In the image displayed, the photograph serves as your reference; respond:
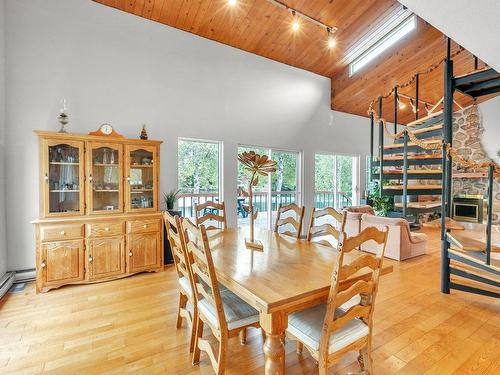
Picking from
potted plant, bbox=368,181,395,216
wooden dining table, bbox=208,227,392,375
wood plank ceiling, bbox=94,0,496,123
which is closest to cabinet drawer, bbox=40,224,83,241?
wooden dining table, bbox=208,227,392,375

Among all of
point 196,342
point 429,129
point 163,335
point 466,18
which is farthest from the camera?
point 429,129

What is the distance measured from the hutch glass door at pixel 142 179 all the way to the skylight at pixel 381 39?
440cm

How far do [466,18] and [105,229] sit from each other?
383 cm

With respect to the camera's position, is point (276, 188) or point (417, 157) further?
point (276, 188)

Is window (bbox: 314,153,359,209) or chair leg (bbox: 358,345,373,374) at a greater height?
window (bbox: 314,153,359,209)

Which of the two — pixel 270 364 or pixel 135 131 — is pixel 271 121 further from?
pixel 270 364

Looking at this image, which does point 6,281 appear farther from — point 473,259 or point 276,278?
point 473,259

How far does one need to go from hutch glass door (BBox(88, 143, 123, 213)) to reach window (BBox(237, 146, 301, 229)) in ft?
8.06

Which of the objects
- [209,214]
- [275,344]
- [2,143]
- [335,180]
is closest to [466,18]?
[275,344]

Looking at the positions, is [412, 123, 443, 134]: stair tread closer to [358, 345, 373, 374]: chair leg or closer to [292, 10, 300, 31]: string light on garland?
[292, 10, 300, 31]: string light on garland

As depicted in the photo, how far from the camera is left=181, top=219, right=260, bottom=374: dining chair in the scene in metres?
1.44

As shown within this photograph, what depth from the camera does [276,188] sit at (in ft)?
18.3

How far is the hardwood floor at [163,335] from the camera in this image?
5.86 ft

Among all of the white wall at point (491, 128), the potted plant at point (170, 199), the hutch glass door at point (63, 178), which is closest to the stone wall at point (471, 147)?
the white wall at point (491, 128)
